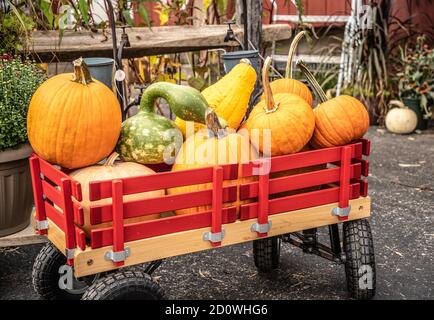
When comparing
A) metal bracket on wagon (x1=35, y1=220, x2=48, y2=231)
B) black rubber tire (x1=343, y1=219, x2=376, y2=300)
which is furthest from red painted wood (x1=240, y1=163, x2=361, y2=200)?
metal bracket on wagon (x1=35, y1=220, x2=48, y2=231)

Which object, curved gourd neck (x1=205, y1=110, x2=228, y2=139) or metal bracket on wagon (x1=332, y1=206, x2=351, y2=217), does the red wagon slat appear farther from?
curved gourd neck (x1=205, y1=110, x2=228, y2=139)

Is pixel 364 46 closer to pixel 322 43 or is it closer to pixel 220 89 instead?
pixel 322 43

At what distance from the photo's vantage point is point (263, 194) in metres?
2.22

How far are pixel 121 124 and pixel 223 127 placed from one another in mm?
367

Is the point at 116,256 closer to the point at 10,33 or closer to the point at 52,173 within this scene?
the point at 52,173

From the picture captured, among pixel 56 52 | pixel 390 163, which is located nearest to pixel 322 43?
pixel 390 163

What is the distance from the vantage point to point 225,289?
2.87m

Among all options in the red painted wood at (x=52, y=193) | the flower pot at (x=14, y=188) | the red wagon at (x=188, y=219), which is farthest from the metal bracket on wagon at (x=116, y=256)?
the flower pot at (x=14, y=188)

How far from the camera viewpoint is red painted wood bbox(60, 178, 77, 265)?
1.97 meters

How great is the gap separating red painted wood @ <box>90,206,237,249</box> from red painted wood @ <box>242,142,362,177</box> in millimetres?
162

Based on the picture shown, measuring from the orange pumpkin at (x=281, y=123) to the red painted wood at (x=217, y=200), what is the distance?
241 mm

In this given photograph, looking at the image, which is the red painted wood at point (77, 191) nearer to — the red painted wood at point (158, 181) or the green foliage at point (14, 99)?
the red painted wood at point (158, 181)

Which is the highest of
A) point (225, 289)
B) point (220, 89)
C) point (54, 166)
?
point (220, 89)

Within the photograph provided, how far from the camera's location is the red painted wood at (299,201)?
2.23 metres
